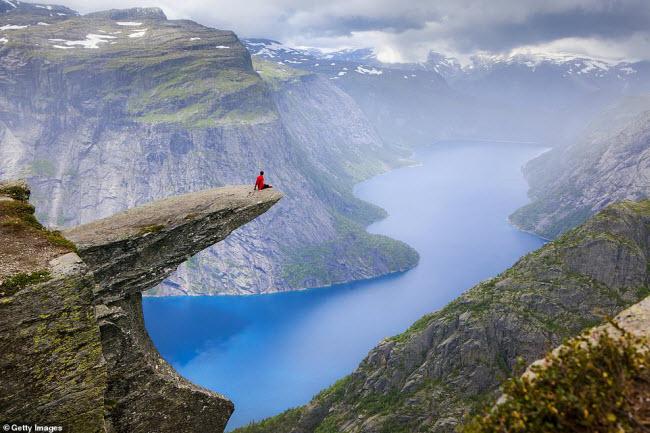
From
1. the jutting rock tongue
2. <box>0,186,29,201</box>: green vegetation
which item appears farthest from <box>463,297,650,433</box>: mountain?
<box>0,186,29,201</box>: green vegetation

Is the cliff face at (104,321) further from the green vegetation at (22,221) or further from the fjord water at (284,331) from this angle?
the fjord water at (284,331)

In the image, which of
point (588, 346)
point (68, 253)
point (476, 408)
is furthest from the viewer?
point (476, 408)

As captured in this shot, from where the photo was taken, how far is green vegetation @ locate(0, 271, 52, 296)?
498 inches

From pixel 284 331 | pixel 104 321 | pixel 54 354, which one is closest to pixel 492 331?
pixel 104 321

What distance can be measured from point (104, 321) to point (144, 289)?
134 inches

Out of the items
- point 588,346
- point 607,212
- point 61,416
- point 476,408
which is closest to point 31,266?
point 61,416

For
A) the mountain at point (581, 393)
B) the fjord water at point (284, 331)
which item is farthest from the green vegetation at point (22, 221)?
the fjord water at point (284, 331)

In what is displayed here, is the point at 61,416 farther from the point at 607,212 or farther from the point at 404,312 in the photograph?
the point at 404,312

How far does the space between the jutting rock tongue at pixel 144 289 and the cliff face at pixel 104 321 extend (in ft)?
0.16

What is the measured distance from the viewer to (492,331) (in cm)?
6328

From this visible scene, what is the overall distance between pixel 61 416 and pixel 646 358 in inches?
656

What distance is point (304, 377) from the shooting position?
12294cm

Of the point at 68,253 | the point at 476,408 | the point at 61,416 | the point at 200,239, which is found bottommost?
the point at 476,408

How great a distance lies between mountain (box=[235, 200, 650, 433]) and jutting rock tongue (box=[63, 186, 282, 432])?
1664 inches
